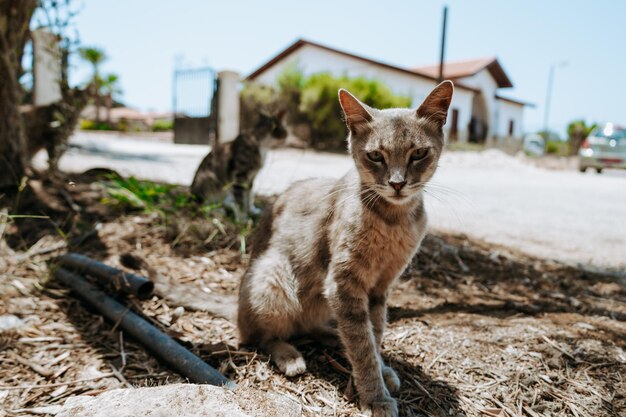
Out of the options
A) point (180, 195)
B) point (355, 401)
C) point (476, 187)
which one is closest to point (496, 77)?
point (476, 187)

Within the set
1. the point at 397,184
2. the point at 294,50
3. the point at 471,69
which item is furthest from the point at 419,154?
the point at 471,69

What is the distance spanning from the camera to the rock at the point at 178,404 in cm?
170

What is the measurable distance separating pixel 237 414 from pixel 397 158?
1449 mm

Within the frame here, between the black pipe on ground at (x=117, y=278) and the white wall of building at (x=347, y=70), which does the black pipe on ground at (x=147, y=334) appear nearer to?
the black pipe on ground at (x=117, y=278)

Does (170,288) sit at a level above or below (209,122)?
below

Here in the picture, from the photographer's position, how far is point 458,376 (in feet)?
8.09

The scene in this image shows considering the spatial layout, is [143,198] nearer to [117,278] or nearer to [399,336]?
[117,278]

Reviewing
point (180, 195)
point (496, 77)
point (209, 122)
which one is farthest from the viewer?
point (496, 77)

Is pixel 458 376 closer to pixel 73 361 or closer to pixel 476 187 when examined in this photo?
pixel 73 361

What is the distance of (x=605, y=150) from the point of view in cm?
1677

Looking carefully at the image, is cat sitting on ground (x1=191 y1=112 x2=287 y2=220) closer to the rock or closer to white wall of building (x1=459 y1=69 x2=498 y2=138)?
the rock

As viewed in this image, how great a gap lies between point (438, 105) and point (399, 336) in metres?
1.47

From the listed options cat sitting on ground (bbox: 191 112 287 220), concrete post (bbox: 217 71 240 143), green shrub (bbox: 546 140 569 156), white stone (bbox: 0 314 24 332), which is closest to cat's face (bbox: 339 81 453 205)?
white stone (bbox: 0 314 24 332)

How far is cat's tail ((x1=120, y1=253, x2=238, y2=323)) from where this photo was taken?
9.90 ft
